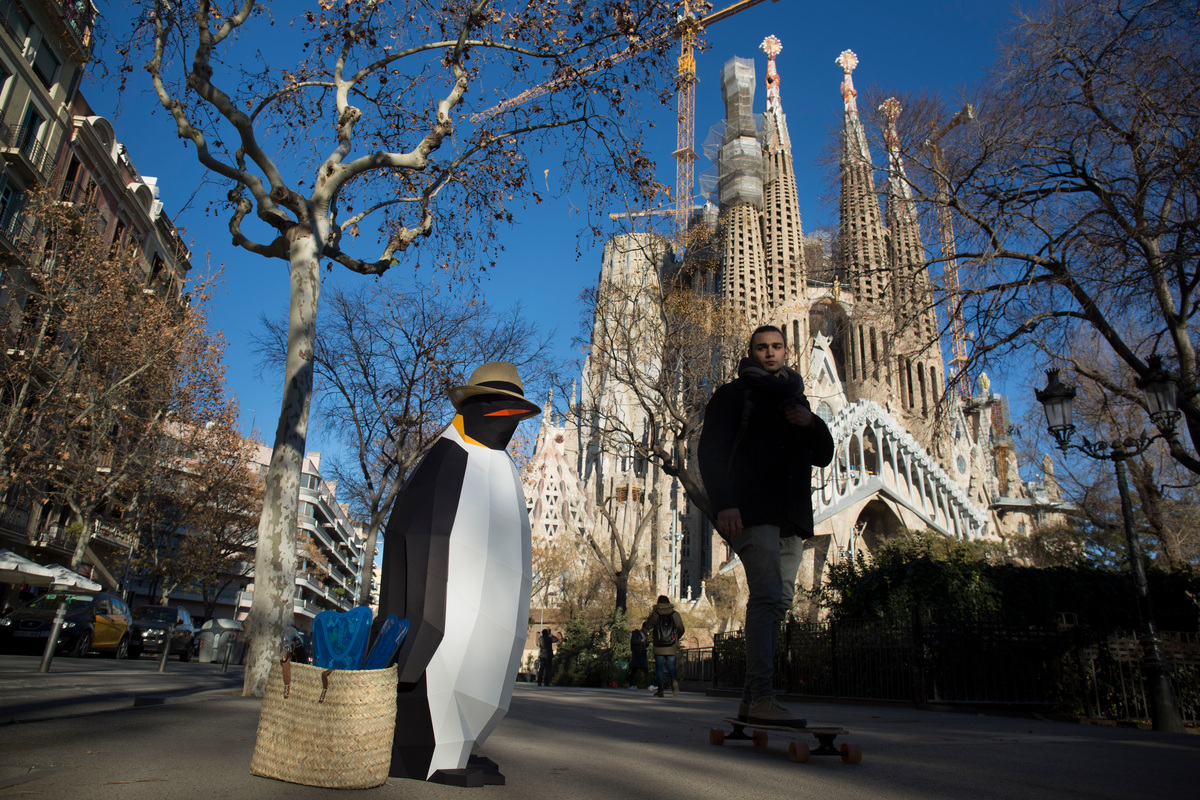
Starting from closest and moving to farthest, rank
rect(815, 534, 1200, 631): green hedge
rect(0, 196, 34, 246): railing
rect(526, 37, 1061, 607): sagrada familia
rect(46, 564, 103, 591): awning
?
rect(815, 534, 1200, 631): green hedge, rect(46, 564, 103, 591): awning, rect(0, 196, 34, 246): railing, rect(526, 37, 1061, 607): sagrada familia

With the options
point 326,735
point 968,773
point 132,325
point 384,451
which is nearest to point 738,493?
point 968,773

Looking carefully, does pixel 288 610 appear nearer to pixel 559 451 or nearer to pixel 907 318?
pixel 907 318

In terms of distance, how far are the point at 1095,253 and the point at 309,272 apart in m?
8.90

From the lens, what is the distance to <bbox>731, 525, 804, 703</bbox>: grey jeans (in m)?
3.63

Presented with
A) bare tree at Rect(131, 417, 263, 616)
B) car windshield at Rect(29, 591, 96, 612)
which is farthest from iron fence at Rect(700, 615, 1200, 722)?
bare tree at Rect(131, 417, 263, 616)

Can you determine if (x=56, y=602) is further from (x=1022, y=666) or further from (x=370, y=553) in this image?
(x=1022, y=666)

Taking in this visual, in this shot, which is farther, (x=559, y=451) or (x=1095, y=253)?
(x=559, y=451)

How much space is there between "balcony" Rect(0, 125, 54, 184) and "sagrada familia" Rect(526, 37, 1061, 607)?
17585 millimetres

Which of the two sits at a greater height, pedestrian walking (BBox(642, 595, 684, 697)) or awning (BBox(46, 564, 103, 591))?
awning (BBox(46, 564, 103, 591))

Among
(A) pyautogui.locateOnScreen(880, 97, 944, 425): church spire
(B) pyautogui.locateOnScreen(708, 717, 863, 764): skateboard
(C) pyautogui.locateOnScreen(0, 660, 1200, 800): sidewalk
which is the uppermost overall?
(A) pyautogui.locateOnScreen(880, 97, 944, 425): church spire

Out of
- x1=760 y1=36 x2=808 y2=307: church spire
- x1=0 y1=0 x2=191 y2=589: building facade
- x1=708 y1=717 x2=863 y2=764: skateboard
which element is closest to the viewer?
x1=708 y1=717 x2=863 y2=764: skateboard

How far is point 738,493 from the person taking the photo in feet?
12.3

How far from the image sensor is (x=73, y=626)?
14.3 m

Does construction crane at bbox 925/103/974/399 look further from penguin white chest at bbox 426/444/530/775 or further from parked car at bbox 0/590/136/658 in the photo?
parked car at bbox 0/590/136/658
